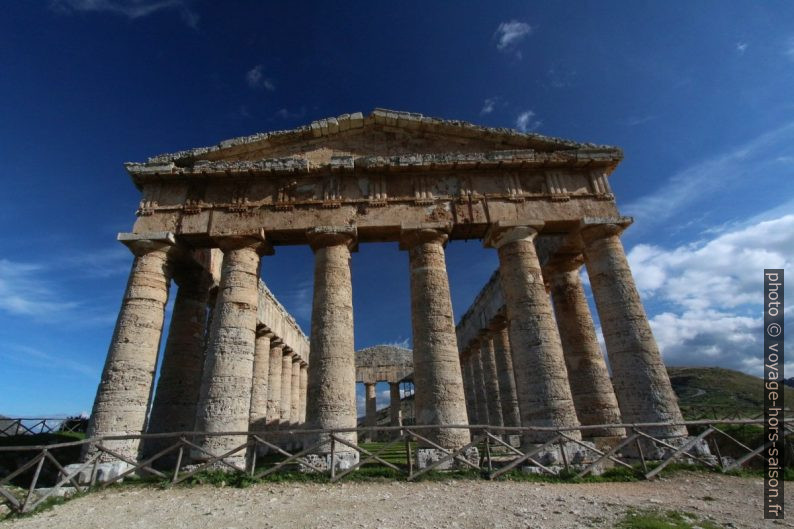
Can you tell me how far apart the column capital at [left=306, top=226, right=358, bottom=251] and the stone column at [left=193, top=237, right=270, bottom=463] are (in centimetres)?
179

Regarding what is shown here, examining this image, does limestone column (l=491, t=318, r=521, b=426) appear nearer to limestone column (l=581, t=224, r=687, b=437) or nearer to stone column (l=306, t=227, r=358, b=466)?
limestone column (l=581, t=224, r=687, b=437)

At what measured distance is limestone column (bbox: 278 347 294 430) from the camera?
23734mm

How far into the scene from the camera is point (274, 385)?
22.3 m

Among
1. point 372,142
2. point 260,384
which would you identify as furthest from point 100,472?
point 372,142

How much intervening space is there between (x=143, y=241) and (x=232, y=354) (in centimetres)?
485

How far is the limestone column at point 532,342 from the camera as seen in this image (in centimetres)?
1080

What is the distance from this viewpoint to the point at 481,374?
946 inches

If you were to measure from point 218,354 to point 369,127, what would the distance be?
9.38m

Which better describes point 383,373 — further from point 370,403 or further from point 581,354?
point 581,354

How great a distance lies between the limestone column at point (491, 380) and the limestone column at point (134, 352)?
15.6 metres

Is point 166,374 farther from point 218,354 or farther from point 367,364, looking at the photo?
point 367,364

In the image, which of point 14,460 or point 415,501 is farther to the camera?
point 14,460

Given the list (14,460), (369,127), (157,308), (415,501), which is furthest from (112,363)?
(369,127)

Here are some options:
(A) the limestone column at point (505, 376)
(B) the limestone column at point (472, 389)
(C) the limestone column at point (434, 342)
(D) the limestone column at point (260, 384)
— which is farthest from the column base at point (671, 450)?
(D) the limestone column at point (260, 384)
